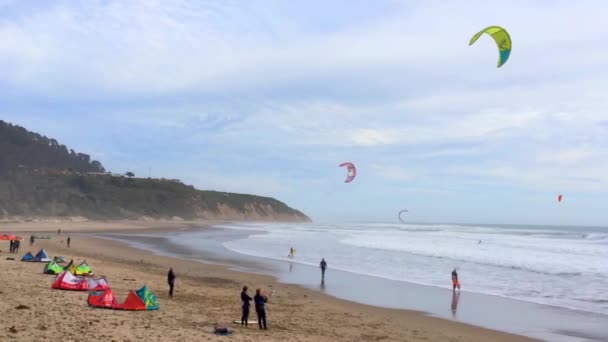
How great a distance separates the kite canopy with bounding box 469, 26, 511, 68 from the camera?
11945 mm

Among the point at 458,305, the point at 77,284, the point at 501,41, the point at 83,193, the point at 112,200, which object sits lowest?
the point at 458,305

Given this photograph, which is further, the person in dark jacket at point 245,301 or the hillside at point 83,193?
the hillside at point 83,193

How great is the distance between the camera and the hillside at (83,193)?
81.1m

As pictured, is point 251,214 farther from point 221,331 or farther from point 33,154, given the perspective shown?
point 221,331

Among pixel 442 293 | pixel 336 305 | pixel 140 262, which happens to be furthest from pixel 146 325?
→ pixel 140 262

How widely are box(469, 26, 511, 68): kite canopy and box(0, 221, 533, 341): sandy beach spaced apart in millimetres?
5805

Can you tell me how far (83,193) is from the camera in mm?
92938

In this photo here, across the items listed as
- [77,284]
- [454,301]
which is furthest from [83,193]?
[454,301]

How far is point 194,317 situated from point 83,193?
8815 centimetres

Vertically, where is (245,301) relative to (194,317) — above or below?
above

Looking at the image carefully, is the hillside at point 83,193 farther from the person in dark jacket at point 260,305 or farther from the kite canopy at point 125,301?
the person in dark jacket at point 260,305

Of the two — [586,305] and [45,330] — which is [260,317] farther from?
[586,305]

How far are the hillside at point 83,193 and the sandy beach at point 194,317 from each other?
202 feet

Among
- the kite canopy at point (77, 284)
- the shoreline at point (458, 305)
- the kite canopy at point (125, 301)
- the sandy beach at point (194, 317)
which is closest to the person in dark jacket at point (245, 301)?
the sandy beach at point (194, 317)
